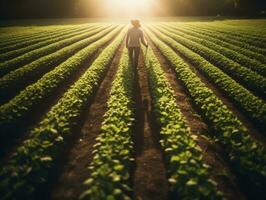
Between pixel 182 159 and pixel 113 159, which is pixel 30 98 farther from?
pixel 182 159

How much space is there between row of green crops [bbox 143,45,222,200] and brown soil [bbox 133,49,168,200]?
0.23m

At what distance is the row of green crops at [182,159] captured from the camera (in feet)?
→ 13.9

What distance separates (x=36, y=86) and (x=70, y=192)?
6155mm

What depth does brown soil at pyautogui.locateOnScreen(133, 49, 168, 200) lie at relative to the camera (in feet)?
15.7

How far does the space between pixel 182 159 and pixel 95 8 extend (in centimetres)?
10228

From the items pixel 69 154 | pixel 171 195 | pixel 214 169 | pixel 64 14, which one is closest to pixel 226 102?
pixel 214 169

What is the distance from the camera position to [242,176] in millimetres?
5059

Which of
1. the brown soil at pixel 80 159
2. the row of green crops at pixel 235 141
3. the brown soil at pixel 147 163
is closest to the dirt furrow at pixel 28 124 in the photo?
the brown soil at pixel 80 159

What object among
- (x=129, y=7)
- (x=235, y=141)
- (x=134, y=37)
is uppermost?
(x=129, y=7)

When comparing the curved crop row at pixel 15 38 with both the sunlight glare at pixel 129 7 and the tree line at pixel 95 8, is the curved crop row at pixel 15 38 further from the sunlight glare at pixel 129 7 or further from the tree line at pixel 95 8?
the sunlight glare at pixel 129 7

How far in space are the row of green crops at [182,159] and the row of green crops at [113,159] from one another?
3.20 ft

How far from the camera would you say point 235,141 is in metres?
5.83

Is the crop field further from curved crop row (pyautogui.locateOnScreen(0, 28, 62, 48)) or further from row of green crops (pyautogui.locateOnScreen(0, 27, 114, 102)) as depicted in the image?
curved crop row (pyautogui.locateOnScreen(0, 28, 62, 48))

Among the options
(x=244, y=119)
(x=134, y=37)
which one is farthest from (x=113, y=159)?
(x=134, y=37)
